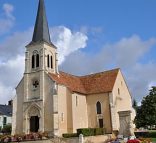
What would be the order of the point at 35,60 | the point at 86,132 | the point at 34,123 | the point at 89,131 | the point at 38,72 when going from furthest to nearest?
the point at 35,60 < the point at 38,72 < the point at 34,123 < the point at 89,131 < the point at 86,132

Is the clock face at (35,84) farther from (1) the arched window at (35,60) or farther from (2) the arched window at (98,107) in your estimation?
(2) the arched window at (98,107)

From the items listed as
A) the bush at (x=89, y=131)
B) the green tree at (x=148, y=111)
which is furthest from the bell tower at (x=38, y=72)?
the green tree at (x=148, y=111)

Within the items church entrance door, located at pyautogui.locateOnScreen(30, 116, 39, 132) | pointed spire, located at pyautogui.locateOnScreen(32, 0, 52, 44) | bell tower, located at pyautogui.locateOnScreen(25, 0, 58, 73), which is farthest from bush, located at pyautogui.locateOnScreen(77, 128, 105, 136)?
pointed spire, located at pyautogui.locateOnScreen(32, 0, 52, 44)

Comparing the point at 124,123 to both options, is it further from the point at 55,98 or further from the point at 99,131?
the point at 55,98

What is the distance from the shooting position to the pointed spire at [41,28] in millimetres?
50438

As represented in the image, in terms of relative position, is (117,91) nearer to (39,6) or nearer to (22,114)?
(22,114)

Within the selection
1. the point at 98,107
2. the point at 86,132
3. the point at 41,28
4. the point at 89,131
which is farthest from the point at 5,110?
the point at 86,132

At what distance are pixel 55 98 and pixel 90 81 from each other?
11.8 m

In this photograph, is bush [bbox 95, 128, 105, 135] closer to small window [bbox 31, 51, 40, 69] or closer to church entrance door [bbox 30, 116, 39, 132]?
church entrance door [bbox 30, 116, 39, 132]

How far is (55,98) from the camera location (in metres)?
45.4

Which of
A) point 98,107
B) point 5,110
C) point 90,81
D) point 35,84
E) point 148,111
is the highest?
point 90,81

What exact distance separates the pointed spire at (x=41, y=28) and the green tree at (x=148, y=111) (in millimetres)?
19012

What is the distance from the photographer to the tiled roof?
166 feet

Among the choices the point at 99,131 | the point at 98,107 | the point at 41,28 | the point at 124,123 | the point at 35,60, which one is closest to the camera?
the point at 99,131
